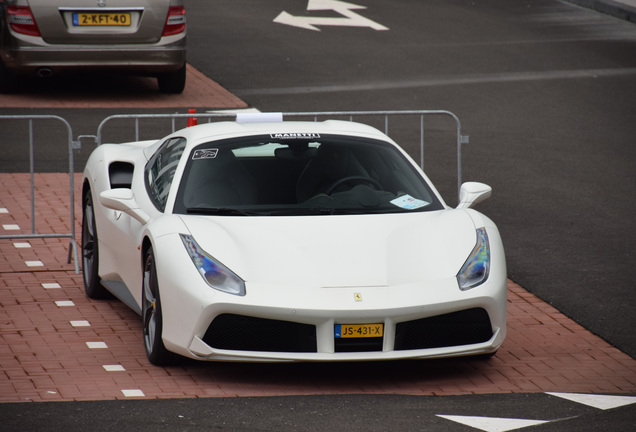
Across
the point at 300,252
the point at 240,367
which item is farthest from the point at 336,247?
the point at 240,367

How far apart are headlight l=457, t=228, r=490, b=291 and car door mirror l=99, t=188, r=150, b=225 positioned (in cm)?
198

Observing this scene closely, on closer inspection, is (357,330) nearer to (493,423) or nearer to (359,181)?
(493,423)

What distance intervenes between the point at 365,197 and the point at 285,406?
175 centimetres

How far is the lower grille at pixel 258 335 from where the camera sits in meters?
6.52

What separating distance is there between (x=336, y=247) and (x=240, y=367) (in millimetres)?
924

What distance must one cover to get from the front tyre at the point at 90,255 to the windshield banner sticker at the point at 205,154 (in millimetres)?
1436

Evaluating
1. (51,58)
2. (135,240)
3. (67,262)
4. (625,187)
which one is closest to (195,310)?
(135,240)

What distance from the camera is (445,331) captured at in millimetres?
6703

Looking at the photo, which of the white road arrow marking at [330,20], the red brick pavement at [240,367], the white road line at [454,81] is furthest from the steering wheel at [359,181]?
the white road arrow marking at [330,20]

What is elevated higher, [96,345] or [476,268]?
[476,268]

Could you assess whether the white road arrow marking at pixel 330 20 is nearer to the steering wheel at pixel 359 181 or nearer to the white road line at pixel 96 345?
the steering wheel at pixel 359 181

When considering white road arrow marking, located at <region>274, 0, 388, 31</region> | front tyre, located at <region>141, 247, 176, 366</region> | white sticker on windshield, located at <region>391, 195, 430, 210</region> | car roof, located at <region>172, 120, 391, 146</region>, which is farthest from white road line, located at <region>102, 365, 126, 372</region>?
white road arrow marking, located at <region>274, 0, 388, 31</region>

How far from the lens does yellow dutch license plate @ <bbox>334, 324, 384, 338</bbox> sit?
651 centimetres

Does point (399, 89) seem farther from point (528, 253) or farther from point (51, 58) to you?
point (528, 253)
